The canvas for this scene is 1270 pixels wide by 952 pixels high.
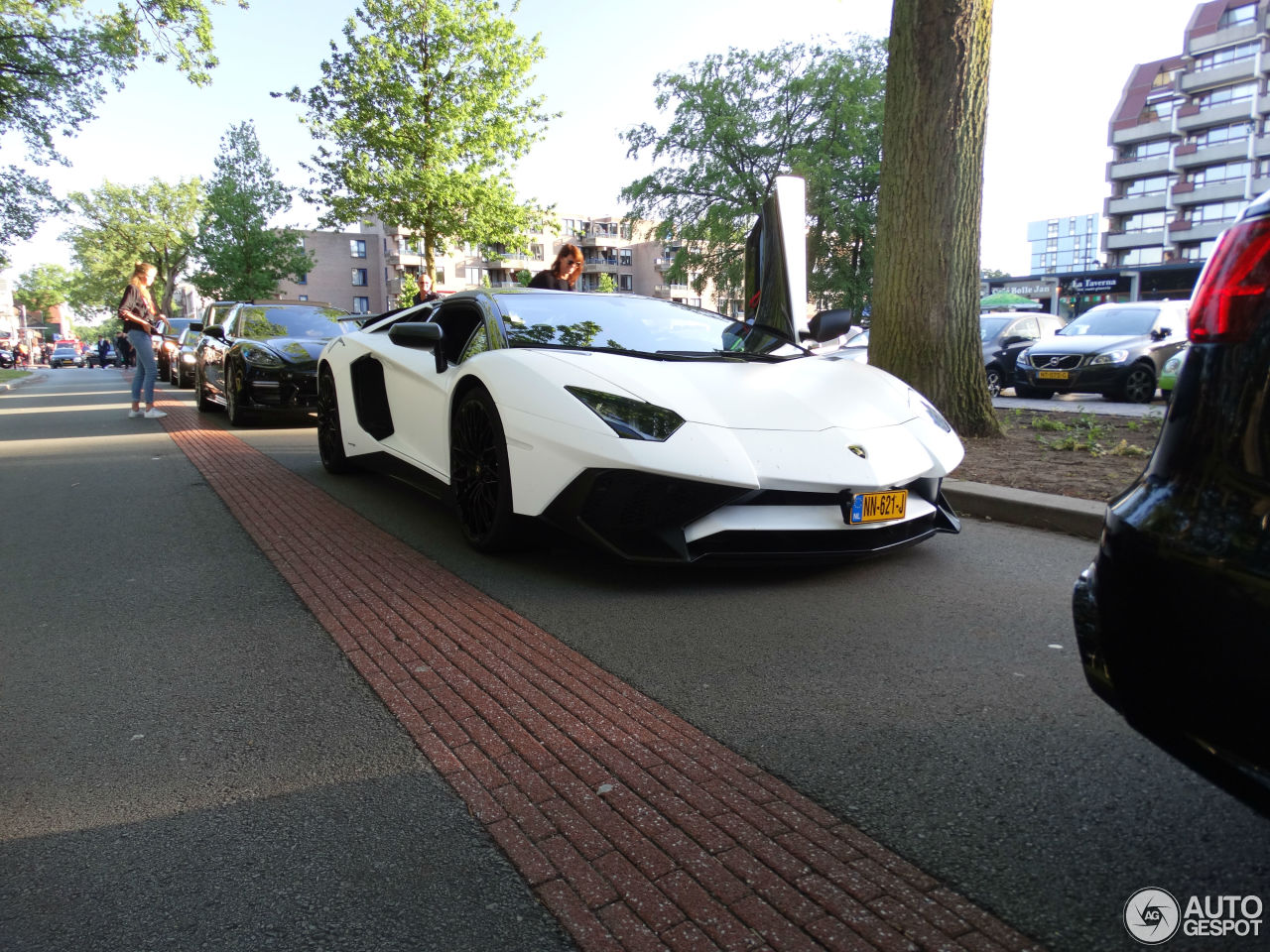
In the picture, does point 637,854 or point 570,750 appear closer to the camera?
point 637,854

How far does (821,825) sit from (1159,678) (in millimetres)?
773

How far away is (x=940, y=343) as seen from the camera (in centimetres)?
716

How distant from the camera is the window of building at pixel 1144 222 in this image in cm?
6712

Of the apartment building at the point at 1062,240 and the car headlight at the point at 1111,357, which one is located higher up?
the apartment building at the point at 1062,240

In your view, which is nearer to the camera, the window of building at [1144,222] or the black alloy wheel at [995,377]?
the black alloy wheel at [995,377]

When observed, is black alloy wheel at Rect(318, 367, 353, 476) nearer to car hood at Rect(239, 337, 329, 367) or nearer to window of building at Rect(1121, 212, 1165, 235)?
car hood at Rect(239, 337, 329, 367)

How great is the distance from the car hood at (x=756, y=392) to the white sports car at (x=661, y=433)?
11 millimetres

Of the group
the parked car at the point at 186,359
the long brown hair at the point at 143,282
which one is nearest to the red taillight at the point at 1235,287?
the long brown hair at the point at 143,282

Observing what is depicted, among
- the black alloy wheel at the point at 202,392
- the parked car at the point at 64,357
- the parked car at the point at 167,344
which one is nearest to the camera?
the black alloy wheel at the point at 202,392

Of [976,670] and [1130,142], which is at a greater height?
[1130,142]

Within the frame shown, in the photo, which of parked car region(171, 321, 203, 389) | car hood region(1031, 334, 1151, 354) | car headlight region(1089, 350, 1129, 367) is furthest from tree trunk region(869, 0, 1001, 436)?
parked car region(171, 321, 203, 389)

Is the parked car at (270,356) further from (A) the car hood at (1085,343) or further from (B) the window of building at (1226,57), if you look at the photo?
(B) the window of building at (1226,57)

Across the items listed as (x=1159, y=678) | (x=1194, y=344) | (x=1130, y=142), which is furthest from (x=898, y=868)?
(x=1130, y=142)

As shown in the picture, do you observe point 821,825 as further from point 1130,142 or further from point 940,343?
point 1130,142
